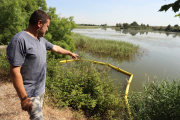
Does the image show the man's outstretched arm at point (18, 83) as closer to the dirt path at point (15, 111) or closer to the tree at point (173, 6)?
the dirt path at point (15, 111)

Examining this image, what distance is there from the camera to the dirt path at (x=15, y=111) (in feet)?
7.17

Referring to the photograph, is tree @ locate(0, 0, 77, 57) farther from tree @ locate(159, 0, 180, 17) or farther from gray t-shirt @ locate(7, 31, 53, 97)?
tree @ locate(159, 0, 180, 17)

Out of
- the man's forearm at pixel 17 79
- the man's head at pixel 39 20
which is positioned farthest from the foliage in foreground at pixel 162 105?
the man's head at pixel 39 20

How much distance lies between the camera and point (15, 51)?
1.09 meters

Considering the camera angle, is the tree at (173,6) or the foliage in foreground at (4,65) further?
the foliage in foreground at (4,65)

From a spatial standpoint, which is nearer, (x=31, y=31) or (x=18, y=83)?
(x=18, y=83)

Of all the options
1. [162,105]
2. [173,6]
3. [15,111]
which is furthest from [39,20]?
[162,105]

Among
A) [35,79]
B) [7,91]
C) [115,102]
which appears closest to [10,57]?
[35,79]

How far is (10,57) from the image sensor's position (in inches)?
42.7

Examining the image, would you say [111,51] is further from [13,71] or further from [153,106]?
[13,71]

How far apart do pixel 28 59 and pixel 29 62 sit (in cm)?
4

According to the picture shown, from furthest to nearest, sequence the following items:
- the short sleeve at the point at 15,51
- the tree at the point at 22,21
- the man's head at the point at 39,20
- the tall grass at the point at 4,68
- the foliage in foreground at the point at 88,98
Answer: the tree at the point at 22,21 → the tall grass at the point at 4,68 → the foliage in foreground at the point at 88,98 → the man's head at the point at 39,20 → the short sleeve at the point at 15,51

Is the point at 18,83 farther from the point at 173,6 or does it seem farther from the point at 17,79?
the point at 173,6

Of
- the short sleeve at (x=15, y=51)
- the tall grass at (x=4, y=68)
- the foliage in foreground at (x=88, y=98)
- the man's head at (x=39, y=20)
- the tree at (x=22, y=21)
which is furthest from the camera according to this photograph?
the tree at (x=22, y=21)
